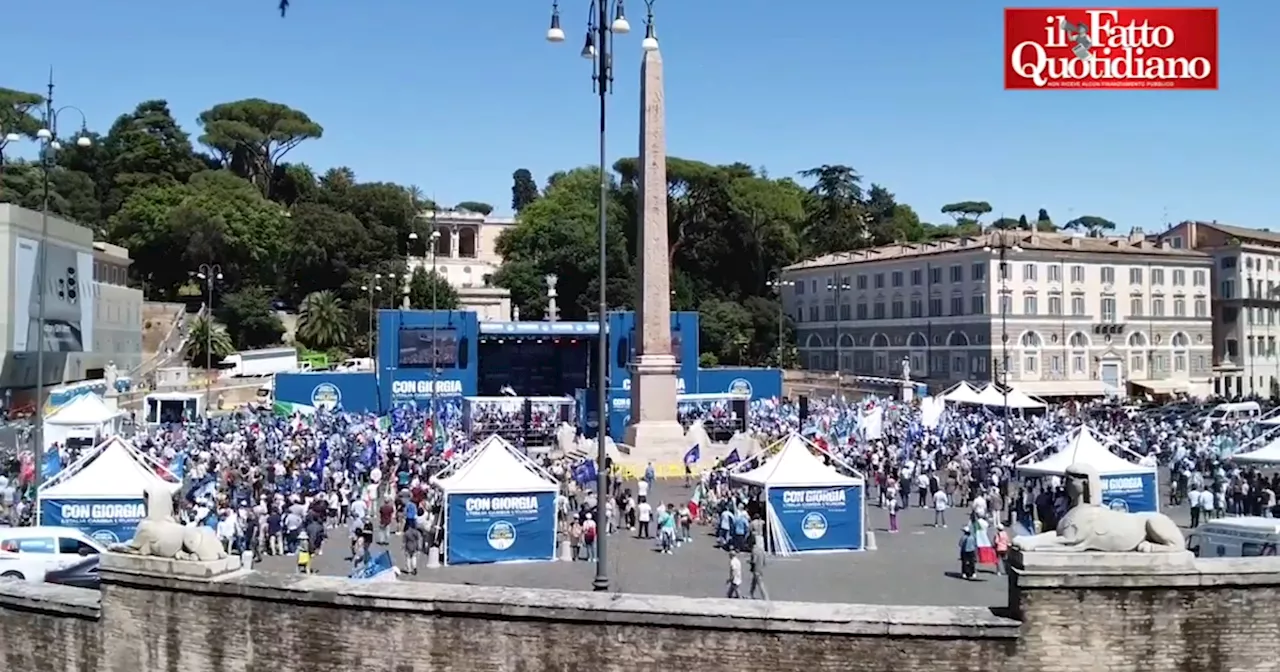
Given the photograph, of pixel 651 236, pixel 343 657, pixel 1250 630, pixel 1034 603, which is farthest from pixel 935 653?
pixel 651 236

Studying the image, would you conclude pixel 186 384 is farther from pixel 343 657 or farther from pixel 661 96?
pixel 343 657

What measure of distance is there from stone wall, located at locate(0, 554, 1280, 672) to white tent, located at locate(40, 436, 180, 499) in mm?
9960

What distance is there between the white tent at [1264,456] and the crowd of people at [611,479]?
619mm

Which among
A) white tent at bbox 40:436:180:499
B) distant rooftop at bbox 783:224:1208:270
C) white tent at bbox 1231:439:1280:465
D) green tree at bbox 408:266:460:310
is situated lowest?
white tent at bbox 40:436:180:499

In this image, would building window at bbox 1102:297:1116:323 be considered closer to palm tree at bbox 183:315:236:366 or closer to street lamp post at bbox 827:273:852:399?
street lamp post at bbox 827:273:852:399

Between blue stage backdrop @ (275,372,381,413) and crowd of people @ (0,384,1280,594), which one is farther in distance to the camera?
blue stage backdrop @ (275,372,381,413)

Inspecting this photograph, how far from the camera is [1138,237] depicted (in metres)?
73.0

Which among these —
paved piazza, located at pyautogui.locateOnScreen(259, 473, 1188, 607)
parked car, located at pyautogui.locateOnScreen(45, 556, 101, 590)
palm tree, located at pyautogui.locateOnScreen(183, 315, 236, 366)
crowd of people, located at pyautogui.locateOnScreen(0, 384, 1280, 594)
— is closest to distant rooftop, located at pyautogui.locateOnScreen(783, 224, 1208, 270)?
crowd of people, located at pyautogui.locateOnScreen(0, 384, 1280, 594)

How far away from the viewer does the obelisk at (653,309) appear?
32.9 meters

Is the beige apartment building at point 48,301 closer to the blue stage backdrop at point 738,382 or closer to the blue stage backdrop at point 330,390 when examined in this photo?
the blue stage backdrop at point 330,390

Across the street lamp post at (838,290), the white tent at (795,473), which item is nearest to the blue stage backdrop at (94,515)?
the white tent at (795,473)

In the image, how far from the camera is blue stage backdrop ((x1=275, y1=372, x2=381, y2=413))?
47.0m

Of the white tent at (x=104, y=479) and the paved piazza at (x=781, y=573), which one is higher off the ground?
the white tent at (x=104, y=479)

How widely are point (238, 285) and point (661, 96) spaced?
4920cm
